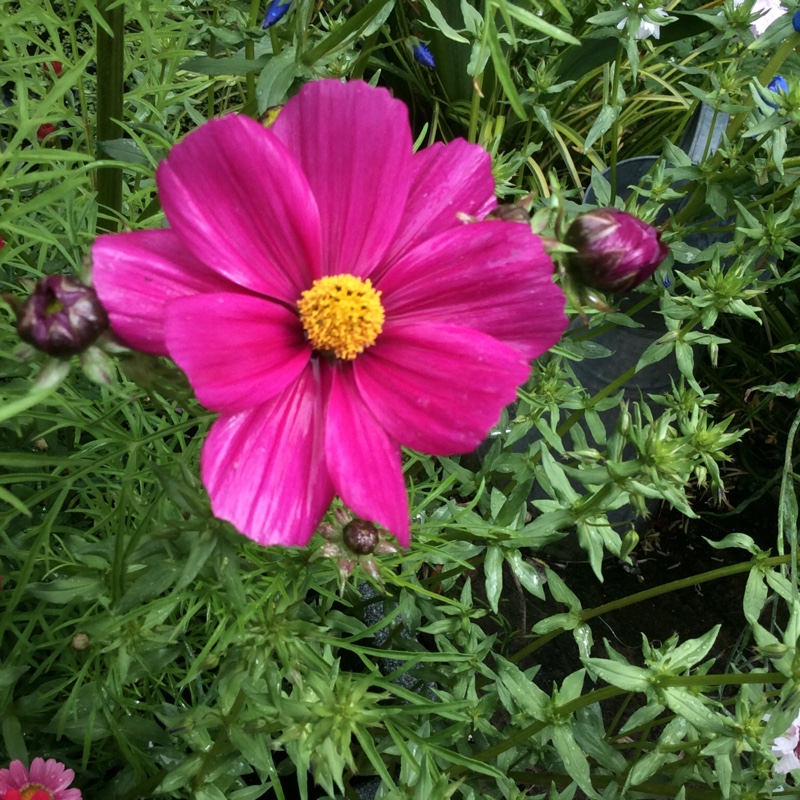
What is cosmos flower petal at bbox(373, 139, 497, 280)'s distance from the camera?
1.14ft

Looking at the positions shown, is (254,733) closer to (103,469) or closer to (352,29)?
(103,469)

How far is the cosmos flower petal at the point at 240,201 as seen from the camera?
30 cm

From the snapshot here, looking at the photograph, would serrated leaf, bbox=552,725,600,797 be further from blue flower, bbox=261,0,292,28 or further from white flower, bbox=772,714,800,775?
blue flower, bbox=261,0,292,28

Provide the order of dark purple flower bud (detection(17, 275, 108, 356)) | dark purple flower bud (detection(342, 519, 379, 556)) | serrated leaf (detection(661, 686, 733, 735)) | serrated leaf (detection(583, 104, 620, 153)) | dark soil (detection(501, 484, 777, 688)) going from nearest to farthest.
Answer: dark purple flower bud (detection(17, 275, 108, 356)) < dark purple flower bud (detection(342, 519, 379, 556)) < serrated leaf (detection(661, 686, 733, 735)) < serrated leaf (detection(583, 104, 620, 153)) < dark soil (detection(501, 484, 777, 688))

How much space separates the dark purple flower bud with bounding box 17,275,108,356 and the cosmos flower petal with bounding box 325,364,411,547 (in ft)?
0.33

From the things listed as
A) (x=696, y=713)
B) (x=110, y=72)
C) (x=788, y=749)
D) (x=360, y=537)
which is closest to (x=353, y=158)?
(x=360, y=537)

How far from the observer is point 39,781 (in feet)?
1.84

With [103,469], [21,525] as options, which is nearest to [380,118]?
[103,469]

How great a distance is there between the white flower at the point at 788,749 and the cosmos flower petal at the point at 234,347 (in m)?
0.48

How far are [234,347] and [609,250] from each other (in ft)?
0.53

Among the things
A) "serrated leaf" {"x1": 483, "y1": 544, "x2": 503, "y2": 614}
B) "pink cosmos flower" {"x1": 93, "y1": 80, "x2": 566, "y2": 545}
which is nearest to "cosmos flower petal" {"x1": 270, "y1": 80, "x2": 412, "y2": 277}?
"pink cosmos flower" {"x1": 93, "y1": 80, "x2": 566, "y2": 545}

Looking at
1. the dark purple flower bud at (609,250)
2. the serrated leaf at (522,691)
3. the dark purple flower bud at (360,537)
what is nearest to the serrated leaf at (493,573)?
the serrated leaf at (522,691)

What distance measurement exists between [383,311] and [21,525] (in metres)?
0.44

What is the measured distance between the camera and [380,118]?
32cm
